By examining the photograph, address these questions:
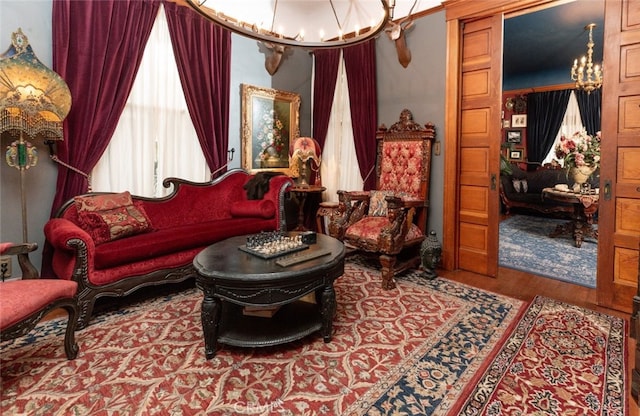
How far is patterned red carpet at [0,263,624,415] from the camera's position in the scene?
5.52 feet

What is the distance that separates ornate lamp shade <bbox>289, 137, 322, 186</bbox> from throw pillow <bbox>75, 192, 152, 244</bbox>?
1995mm

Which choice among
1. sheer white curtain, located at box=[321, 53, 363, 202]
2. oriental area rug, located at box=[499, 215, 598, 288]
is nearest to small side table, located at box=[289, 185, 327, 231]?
sheer white curtain, located at box=[321, 53, 363, 202]

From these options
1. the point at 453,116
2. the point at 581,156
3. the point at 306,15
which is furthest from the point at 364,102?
the point at 581,156

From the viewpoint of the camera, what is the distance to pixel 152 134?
3.66 m

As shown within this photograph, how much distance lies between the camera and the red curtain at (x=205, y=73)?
148 inches

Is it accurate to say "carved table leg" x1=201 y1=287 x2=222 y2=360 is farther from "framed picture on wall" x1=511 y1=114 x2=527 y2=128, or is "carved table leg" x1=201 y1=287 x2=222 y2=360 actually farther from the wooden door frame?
"framed picture on wall" x1=511 y1=114 x2=527 y2=128

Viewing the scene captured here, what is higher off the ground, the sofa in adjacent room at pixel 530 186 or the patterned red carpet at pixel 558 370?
the sofa in adjacent room at pixel 530 186

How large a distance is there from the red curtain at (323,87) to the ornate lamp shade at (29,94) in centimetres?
305

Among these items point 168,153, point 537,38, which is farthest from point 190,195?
point 537,38

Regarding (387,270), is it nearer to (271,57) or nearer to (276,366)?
(276,366)

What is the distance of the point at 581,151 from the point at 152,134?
5.24 m

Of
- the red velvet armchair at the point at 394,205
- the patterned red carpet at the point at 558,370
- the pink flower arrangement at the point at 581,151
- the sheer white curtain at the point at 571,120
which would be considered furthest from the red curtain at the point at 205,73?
the sheer white curtain at the point at 571,120

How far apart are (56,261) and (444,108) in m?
3.82

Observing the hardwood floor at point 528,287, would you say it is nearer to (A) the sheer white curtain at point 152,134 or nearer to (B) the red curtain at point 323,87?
(B) the red curtain at point 323,87
